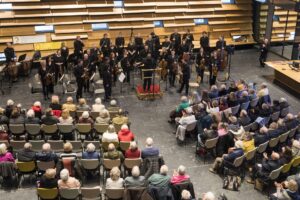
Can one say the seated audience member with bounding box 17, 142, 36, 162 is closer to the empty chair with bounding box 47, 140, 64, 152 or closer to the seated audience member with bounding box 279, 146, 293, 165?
the empty chair with bounding box 47, 140, 64, 152

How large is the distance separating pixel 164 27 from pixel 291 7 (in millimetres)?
5543

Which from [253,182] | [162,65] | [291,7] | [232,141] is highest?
[291,7]

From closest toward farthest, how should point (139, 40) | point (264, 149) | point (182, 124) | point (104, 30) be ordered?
point (264, 149), point (182, 124), point (139, 40), point (104, 30)

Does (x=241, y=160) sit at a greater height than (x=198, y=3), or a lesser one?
lesser

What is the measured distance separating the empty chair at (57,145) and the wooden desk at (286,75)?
8.91m

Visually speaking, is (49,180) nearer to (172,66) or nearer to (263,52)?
(172,66)

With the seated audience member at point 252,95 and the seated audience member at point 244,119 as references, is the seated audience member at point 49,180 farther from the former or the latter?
the seated audience member at point 252,95

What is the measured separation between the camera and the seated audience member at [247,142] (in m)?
10.1

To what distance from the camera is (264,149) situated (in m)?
10.4

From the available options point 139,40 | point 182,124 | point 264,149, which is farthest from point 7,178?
point 139,40

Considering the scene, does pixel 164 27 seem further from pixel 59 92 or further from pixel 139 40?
pixel 59 92

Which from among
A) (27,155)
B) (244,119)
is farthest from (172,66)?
(27,155)

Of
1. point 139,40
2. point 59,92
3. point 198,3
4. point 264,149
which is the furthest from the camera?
point 198,3

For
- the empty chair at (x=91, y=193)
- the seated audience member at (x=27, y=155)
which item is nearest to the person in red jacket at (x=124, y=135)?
the empty chair at (x=91, y=193)
